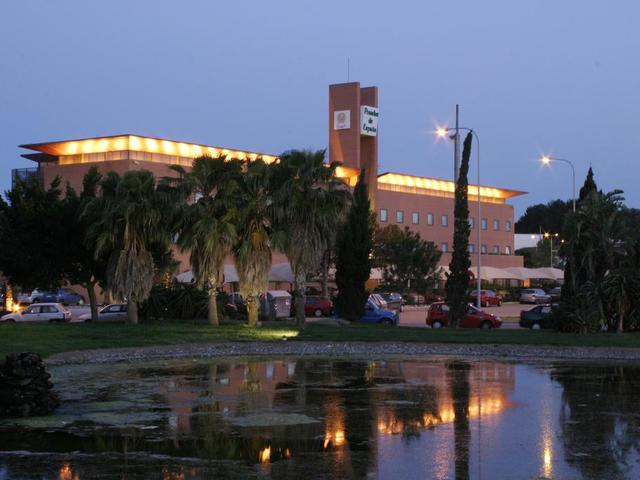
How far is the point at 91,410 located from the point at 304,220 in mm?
Answer: 19803

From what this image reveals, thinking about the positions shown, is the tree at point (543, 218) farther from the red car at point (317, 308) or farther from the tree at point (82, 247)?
the tree at point (82, 247)

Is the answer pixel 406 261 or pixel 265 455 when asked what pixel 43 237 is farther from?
pixel 406 261

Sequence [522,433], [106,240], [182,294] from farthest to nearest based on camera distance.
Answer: [182,294] → [106,240] → [522,433]

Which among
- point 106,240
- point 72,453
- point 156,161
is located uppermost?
point 156,161

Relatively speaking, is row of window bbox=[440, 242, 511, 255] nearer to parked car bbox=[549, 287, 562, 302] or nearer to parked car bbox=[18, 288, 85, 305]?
parked car bbox=[549, 287, 562, 302]

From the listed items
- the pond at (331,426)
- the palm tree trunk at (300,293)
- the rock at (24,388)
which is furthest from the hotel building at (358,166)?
the rock at (24,388)

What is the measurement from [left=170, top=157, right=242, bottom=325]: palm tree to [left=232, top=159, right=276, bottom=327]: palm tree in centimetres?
45

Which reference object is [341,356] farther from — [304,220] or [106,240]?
[106,240]

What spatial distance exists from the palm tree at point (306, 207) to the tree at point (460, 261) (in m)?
6.43

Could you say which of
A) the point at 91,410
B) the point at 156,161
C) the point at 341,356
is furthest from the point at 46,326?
the point at 156,161

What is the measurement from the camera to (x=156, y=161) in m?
66.4

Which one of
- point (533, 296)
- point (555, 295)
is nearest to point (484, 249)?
point (533, 296)

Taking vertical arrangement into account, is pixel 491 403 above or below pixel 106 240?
below

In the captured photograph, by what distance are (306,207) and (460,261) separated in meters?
8.06
